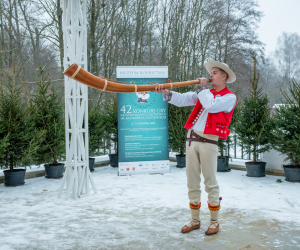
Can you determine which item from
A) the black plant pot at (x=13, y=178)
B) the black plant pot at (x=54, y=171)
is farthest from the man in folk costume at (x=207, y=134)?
the black plant pot at (x=54, y=171)

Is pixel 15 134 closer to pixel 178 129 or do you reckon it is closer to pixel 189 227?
pixel 178 129

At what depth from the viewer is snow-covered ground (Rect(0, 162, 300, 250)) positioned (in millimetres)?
3100

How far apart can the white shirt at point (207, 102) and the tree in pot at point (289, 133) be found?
3.37m

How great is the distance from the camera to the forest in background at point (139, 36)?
12.3m

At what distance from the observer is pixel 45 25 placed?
11.8 m

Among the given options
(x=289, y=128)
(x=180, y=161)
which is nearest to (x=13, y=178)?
(x=180, y=161)

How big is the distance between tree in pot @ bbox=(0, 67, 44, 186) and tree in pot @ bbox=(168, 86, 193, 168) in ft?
10.6

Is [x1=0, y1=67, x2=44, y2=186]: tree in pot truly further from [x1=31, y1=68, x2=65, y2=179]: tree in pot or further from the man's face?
the man's face

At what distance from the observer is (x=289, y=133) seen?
6.14 meters

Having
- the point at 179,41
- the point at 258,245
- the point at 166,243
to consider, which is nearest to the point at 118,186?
the point at 166,243

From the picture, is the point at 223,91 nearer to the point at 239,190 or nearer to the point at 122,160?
the point at 239,190

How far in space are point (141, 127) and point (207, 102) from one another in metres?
4.09

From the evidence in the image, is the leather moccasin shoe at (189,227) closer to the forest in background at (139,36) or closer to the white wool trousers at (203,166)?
the white wool trousers at (203,166)

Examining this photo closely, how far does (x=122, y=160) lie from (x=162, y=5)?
9552 mm
